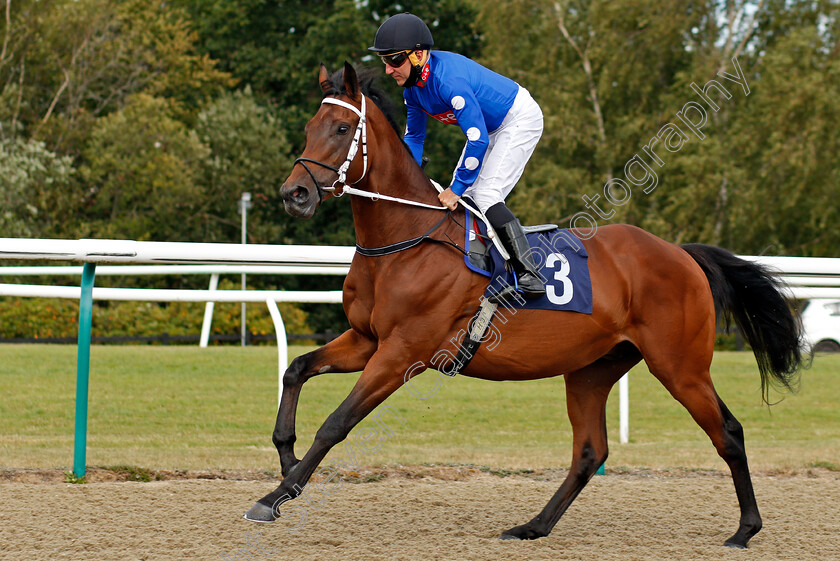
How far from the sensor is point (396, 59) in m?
3.91

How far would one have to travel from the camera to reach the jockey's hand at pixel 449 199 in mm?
4008

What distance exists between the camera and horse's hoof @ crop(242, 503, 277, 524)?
3508 mm

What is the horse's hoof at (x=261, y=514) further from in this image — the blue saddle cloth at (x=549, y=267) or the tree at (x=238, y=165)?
the tree at (x=238, y=165)

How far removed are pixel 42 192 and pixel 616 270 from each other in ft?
70.4

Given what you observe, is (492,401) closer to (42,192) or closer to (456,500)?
(456,500)

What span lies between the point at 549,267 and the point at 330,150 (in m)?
1.15

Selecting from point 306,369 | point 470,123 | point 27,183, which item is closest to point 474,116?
point 470,123

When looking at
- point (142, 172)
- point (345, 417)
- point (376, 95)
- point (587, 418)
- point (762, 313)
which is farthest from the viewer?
point (142, 172)

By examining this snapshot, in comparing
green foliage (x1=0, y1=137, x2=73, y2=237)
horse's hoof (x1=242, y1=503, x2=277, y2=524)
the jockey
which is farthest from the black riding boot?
green foliage (x1=0, y1=137, x2=73, y2=237)

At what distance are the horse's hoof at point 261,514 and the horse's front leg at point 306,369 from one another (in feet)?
0.97

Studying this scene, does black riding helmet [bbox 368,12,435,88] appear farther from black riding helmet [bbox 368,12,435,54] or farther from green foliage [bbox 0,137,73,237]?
green foliage [bbox 0,137,73,237]

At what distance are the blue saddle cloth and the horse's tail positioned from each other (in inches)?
34.5

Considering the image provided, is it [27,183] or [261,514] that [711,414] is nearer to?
[261,514]

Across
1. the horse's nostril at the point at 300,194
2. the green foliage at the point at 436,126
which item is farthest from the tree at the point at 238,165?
the horse's nostril at the point at 300,194
